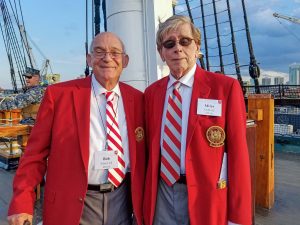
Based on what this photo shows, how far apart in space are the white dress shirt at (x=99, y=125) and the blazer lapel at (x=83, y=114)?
0.14 feet

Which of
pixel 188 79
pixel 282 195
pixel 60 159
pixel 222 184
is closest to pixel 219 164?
pixel 222 184

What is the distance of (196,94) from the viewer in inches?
66.4

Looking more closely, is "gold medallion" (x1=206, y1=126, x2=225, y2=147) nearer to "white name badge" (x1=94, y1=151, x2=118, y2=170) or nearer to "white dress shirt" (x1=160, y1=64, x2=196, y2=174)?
"white dress shirt" (x1=160, y1=64, x2=196, y2=174)

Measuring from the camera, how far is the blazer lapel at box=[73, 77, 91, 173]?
1685 mm

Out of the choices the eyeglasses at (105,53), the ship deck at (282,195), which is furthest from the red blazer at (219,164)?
the ship deck at (282,195)

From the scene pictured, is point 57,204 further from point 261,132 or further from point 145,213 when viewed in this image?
point 261,132

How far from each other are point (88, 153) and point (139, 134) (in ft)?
1.08

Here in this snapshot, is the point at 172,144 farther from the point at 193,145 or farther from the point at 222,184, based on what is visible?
the point at 222,184

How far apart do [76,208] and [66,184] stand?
0.14m

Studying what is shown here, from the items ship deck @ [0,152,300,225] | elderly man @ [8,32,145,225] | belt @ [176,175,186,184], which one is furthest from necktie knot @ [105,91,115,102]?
ship deck @ [0,152,300,225]

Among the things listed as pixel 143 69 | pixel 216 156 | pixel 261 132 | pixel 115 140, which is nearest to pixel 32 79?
pixel 143 69

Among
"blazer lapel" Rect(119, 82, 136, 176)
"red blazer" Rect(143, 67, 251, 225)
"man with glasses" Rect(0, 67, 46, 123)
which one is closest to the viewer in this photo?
"red blazer" Rect(143, 67, 251, 225)

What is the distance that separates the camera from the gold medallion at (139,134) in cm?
185

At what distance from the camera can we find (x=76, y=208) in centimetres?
169
